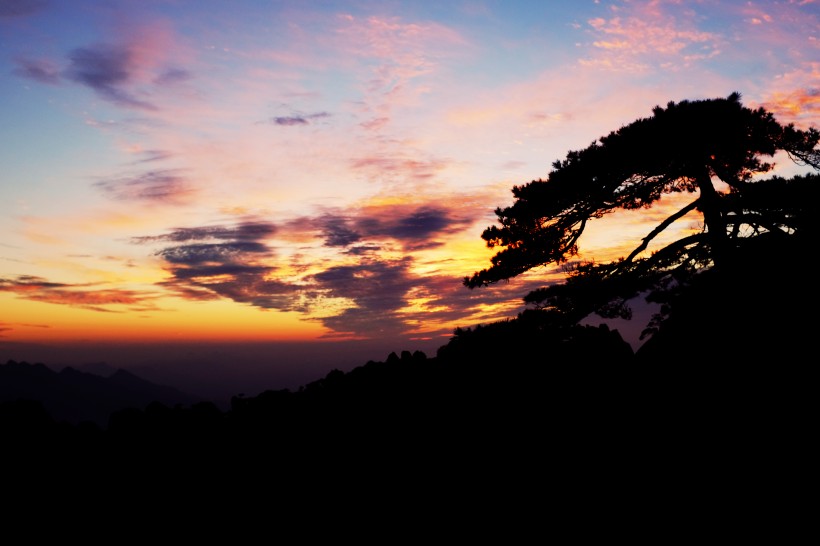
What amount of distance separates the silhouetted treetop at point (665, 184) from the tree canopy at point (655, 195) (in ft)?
0.09

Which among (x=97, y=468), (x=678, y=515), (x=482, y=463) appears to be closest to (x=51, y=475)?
(x=97, y=468)

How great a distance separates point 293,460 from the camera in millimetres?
9281

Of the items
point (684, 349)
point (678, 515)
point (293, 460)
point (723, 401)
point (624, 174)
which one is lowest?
point (678, 515)

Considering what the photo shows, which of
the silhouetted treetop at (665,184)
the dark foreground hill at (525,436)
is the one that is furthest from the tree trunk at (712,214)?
the dark foreground hill at (525,436)

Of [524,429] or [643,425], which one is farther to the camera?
[524,429]

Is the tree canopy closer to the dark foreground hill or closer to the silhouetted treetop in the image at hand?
the silhouetted treetop

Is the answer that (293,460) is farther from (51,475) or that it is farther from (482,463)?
(51,475)

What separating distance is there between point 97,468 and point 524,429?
8.08m

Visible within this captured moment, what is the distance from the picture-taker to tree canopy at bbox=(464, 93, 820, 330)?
13.6 metres

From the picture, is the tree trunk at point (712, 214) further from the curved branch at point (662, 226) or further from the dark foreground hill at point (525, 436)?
the dark foreground hill at point (525, 436)

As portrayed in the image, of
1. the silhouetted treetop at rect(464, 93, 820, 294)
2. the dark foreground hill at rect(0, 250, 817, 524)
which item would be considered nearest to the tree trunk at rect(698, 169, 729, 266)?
the silhouetted treetop at rect(464, 93, 820, 294)

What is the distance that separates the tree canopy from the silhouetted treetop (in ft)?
0.09

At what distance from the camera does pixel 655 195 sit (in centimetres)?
1528

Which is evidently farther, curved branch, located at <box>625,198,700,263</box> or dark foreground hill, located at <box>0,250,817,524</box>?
curved branch, located at <box>625,198,700,263</box>
